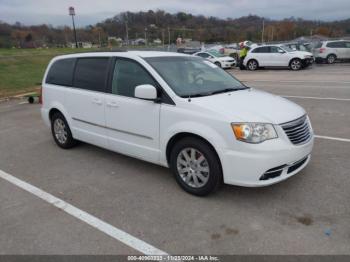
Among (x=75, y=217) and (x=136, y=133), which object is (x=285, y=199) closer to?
(x=136, y=133)

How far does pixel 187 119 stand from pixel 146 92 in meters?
0.61

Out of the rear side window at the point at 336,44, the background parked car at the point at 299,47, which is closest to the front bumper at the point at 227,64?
the background parked car at the point at 299,47

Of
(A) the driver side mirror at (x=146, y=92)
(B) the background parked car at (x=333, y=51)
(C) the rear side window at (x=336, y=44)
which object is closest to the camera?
(A) the driver side mirror at (x=146, y=92)

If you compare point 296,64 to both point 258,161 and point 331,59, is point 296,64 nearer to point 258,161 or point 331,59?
point 331,59

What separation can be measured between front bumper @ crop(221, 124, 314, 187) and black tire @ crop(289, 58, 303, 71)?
59.4 ft

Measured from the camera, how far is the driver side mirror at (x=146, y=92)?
385cm

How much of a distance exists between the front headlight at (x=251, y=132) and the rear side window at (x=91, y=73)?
7.44ft

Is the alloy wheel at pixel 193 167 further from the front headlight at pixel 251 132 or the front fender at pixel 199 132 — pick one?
the front headlight at pixel 251 132

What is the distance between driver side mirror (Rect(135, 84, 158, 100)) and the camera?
12.6ft

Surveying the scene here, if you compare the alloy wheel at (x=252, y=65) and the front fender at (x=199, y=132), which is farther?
the alloy wheel at (x=252, y=65)

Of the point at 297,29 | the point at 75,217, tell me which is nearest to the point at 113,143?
the point at 75,217

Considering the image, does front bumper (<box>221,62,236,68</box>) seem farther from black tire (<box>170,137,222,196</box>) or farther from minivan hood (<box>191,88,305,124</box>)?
black tire (<box>170,137,222,196</box>)

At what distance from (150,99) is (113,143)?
3.60 ft

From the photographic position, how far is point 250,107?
146 inches
